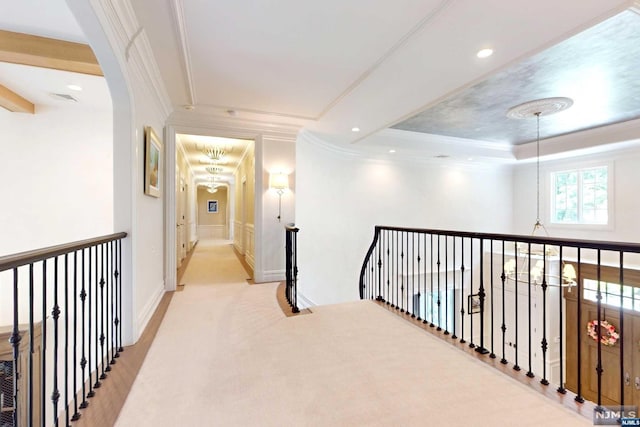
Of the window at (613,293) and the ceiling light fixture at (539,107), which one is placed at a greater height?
the ceiling light fixture at (539,107)

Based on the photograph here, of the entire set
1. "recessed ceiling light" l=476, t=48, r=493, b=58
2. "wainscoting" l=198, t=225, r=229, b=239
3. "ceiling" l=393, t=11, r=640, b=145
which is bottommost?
"wainscoting" l=198, t=225, r=229, b=239

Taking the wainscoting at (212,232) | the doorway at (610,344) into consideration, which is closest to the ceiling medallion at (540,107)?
the doorway at (610,344)

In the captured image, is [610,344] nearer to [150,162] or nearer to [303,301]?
[303,301]

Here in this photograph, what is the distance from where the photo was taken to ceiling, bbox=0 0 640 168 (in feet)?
7.20

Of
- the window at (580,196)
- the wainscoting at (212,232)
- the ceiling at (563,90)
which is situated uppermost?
the ceiling at (563,90)

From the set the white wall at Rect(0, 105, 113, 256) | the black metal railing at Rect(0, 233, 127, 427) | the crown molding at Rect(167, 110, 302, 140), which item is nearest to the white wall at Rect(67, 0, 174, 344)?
the black metal railing at Rect(0, 233, 127, 427)

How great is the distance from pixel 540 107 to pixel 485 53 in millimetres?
2494

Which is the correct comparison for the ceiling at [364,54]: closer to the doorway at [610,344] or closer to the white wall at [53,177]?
the white wall at [53,177]

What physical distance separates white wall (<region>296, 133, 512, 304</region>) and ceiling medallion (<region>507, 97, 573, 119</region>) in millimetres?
3129

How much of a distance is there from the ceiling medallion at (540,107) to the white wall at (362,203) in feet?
10.3

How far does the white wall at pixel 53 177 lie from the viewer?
3.77 m

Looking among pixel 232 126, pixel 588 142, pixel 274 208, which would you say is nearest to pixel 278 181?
pixel 274 208

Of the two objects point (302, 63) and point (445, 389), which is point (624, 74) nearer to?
point (302, 63)

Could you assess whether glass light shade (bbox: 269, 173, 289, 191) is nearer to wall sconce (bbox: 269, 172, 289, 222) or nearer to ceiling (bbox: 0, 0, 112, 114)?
wall sconce (bbox: 269, 172, 289, 222)
